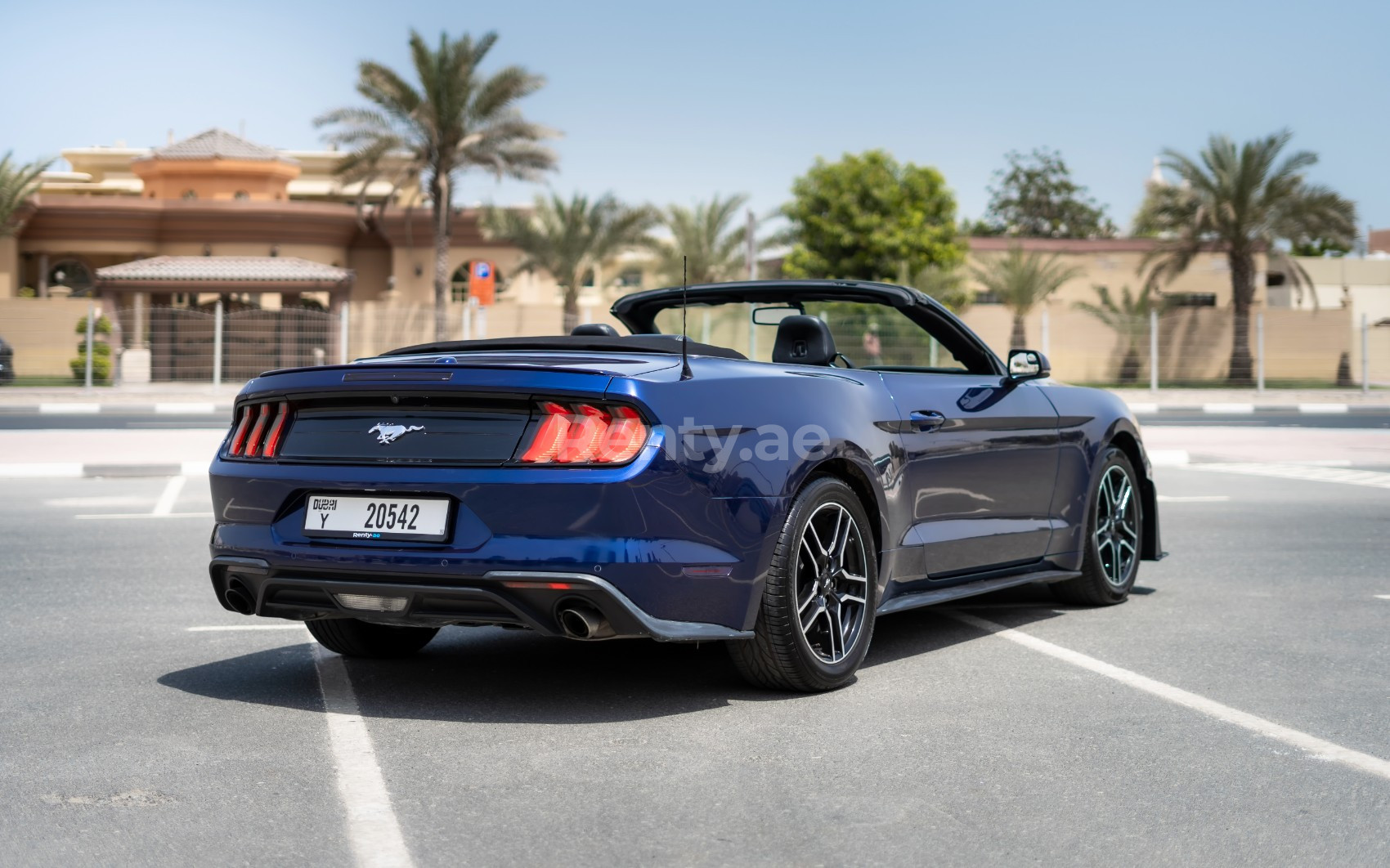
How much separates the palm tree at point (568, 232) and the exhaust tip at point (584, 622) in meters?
36.5

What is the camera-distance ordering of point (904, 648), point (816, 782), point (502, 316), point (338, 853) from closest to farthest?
point (338, 853), point (816, 782), point (904, 648), point (502, 316)

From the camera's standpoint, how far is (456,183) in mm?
40312

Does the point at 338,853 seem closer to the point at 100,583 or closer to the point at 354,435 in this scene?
the point at 354,435

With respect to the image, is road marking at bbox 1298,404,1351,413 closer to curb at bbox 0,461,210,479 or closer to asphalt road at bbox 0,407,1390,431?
asphalt road at bbox 0,407,1390,431

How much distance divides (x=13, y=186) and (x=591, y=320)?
16367mm

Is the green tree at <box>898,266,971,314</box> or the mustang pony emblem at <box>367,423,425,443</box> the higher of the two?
the green tree at <box>898,266,971,314</box>

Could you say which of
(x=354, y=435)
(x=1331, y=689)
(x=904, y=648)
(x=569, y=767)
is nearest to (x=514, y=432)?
(x=354, y=435)

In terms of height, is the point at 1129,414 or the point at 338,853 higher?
the point at 1129,414

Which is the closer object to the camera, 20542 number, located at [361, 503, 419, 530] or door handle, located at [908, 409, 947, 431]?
20542 number, located at [361, 503, 419, 530]

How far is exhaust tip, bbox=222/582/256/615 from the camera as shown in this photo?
5062 millimetres

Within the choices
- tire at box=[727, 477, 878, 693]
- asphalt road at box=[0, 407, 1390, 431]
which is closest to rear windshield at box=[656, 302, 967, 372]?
asphalt road at box=[0, 407, 1390, 431]

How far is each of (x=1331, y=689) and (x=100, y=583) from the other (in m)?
5.81

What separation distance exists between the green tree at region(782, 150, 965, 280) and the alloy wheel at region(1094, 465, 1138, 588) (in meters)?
39.2

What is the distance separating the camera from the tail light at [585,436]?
459 centimetres
